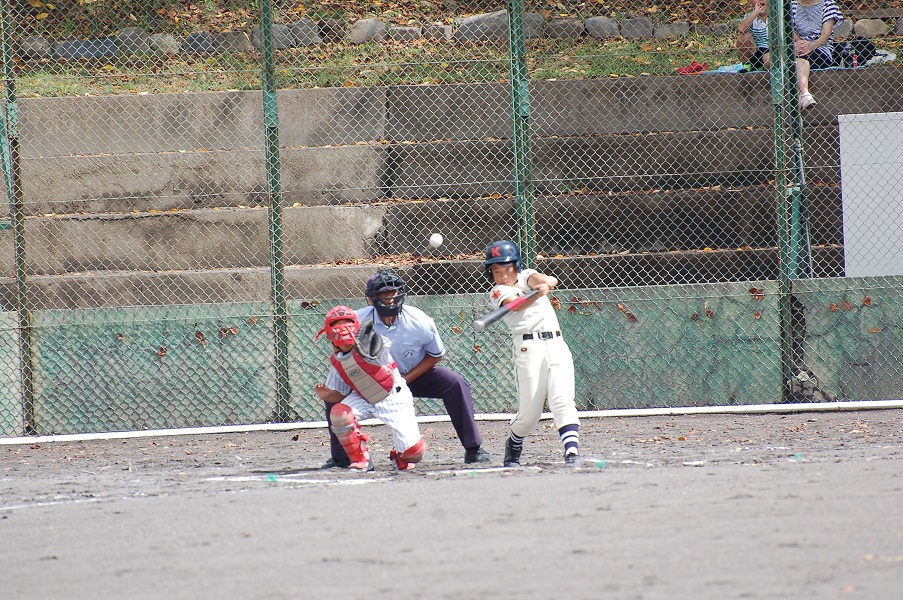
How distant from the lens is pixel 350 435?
6488 mm

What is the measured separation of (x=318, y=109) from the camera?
11.9m

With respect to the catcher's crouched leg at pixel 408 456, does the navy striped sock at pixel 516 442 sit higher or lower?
higher

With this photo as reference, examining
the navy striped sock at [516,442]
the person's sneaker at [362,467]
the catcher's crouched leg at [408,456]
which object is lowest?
the person's sneaker at [362,467]

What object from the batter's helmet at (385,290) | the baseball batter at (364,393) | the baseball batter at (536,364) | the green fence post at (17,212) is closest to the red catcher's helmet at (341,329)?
the baseball batter at (364,393)

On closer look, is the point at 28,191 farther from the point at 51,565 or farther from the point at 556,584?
the point at 556,584

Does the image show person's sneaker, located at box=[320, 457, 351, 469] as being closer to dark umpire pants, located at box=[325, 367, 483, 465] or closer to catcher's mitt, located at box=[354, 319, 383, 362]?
dark umpire pants, located at box=[325, 367, 483, 465]

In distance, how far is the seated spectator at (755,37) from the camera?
36.1 feet

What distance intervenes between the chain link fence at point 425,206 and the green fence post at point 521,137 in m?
0.02

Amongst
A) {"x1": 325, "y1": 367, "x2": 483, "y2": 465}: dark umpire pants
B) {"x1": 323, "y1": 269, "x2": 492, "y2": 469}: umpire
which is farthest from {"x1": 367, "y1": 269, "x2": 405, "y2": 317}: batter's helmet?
{"x1": 325, "y1": 367, "x2": 483, "y2": 465}: dark umpire pants

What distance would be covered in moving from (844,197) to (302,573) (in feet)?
25.0

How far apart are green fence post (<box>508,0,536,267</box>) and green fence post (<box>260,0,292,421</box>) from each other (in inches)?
84.1

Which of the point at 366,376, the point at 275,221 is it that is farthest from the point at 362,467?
the point at 275,221

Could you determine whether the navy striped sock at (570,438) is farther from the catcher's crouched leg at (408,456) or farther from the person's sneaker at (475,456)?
the catcher's crouched leg at (408,456)

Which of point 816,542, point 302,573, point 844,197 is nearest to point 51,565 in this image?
point 302,573
